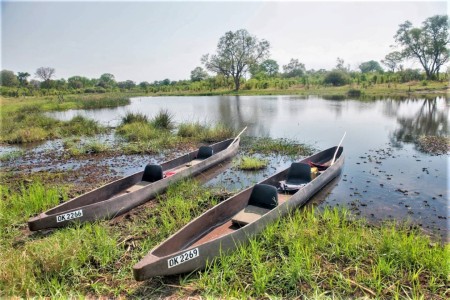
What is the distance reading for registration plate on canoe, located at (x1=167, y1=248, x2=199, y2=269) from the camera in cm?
397

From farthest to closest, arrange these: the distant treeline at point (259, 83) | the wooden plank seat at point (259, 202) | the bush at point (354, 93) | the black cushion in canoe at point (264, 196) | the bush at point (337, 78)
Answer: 1. the bush at point (337, 78)
2. the distant treeline at point (259, 83)
3. the bush at point (354, 93)
4. the black cushion in canoe at point (264, 196)
5. the wooden plank seat at point (259, 202)

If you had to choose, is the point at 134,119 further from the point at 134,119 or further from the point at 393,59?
the point at 393,59

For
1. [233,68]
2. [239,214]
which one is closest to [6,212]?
[239,214]

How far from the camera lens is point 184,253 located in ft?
13.4

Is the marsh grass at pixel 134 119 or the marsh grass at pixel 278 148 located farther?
the marsh grass at pixel 134 119

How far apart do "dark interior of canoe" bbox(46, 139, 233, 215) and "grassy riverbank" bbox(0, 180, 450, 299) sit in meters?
0.90

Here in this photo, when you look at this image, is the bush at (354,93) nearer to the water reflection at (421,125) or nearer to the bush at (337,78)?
the bush at (337,78)

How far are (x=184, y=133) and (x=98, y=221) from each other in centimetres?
951

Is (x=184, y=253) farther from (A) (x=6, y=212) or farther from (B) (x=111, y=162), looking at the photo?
(B) (x=111, y=162)

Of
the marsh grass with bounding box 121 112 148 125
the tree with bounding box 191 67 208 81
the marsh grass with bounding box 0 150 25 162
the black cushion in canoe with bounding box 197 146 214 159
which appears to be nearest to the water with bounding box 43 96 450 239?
the black cushion in canoe with bounding box 197 146 214 159

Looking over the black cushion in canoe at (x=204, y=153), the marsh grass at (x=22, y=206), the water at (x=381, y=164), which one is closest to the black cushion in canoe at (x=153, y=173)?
the marsh grass at (x=22, y=206)

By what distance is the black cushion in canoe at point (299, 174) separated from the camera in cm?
797

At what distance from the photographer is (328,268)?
431cm

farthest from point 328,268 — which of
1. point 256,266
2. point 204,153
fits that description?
point 204,153
